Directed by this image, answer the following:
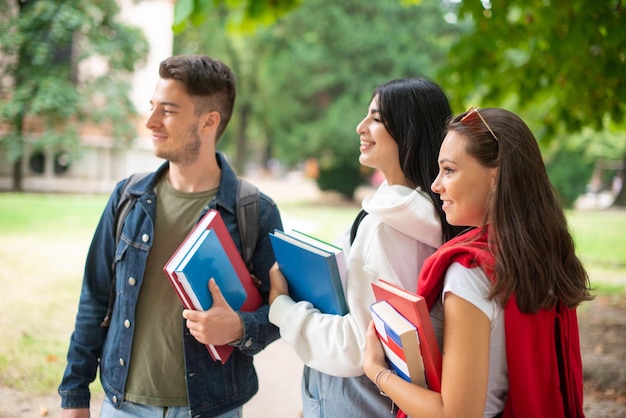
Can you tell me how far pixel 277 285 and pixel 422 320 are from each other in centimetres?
63

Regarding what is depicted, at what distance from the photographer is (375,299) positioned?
164cm

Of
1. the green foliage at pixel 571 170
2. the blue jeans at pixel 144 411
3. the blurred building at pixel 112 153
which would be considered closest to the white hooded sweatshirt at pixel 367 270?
the blue jeans at pixel 144 411

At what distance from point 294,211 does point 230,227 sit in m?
13.8

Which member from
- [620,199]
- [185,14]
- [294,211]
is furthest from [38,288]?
[620,199]

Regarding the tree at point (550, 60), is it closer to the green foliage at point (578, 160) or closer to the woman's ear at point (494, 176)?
the woman's ear at point (494, 176)

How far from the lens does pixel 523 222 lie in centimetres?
141

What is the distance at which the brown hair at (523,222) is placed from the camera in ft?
4.46

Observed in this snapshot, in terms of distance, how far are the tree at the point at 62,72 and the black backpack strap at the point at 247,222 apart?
540 centimetres

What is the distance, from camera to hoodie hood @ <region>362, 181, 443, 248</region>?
5.34ft

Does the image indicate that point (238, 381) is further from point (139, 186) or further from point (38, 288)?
point (38, 288)

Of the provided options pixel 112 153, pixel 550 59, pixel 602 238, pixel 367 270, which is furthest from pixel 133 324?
pixel 602 238

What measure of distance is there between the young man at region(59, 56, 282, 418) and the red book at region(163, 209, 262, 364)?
0.07 m

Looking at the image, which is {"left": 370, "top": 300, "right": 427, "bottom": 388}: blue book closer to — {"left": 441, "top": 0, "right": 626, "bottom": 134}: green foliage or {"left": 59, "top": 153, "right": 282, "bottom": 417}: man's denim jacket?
{"left": 59, "top": 153, "right": 282, "bottom": 417}: man's denim jacket

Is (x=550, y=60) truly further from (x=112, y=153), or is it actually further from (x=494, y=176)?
(x=112, y=153)
